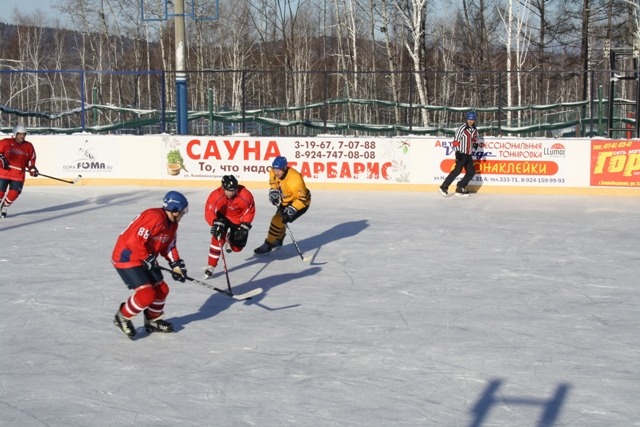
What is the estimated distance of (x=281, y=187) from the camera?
32.3ft

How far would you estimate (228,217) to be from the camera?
8656mm

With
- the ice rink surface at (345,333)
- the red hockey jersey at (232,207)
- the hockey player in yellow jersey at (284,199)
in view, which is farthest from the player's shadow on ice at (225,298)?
the hockey player in yellow jersey at (284,199)

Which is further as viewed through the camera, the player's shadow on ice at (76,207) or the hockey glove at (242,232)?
the player's shadow on ice at (76,207)

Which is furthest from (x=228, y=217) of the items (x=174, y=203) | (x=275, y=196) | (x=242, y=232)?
(x=174, y=203)

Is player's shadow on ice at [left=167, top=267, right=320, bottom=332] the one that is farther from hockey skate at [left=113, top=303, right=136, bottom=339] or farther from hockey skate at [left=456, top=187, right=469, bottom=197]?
hockey skate at [left=456, top=187, right=469, bottom=197]

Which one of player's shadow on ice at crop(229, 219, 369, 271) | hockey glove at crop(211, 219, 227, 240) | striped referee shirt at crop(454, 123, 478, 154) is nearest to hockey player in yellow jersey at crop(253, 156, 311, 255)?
player's shadow on ice at crop(229, 219, 369, 271)

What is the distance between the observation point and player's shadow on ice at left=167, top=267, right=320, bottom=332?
7031 millimetres

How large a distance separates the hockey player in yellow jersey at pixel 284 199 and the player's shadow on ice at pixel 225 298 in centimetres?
89

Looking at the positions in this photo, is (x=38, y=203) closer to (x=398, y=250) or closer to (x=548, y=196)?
(x=398, y=250)

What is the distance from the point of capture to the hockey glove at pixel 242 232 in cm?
846

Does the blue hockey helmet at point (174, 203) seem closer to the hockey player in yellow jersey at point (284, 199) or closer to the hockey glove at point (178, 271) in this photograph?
the hockey glove at point (178, 271)

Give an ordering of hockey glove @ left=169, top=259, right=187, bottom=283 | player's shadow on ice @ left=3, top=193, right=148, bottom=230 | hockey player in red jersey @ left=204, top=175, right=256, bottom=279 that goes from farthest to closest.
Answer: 1. player's shadow on ice @ left=3, top=193, right=148, bottom=230
2. hockey player in red jersey @ left=204, top=175, right=256, bottom=279
3. hockey glove @ left=169, top=259, right=187, bottom=283

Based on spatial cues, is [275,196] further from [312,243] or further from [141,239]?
[141,239]

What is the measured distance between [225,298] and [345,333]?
5.18ft
